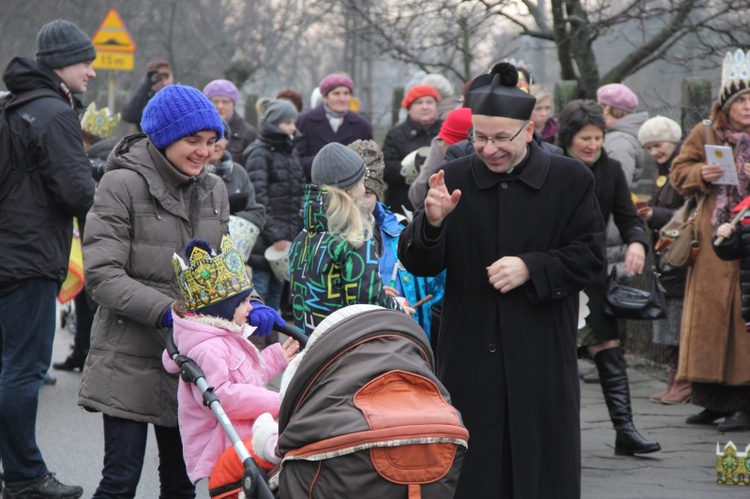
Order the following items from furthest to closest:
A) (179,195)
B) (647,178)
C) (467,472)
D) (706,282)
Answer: (647,178)
(706,282)
(179,195)
(467,472)

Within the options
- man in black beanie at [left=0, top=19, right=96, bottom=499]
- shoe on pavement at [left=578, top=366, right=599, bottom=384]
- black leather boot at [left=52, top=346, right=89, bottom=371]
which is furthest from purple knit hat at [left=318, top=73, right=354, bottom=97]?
man in black beanie at [left=0, top=19, right=96, bottom=499]

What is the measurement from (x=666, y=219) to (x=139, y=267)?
219 inches

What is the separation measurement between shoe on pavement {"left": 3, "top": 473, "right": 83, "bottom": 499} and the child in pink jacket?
6.01 feet

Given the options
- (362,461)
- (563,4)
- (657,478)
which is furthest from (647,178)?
(362,461)

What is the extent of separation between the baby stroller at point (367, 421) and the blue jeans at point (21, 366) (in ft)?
8.95

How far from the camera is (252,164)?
10.6m

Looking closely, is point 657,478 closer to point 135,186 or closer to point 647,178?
point 135,186

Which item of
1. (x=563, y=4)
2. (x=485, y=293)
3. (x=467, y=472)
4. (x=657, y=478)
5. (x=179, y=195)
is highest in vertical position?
(x=563, y=4)

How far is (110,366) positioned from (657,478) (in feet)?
11.9

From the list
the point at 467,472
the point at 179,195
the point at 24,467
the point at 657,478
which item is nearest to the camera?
the point at 467,472

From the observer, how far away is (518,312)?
4.77m

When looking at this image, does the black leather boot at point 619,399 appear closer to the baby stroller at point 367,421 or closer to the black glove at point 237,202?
the black glove at point 237,202

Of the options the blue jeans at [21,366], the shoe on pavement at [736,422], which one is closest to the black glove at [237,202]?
the blue jeans at [21,366]

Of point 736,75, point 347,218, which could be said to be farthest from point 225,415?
point 736,75
